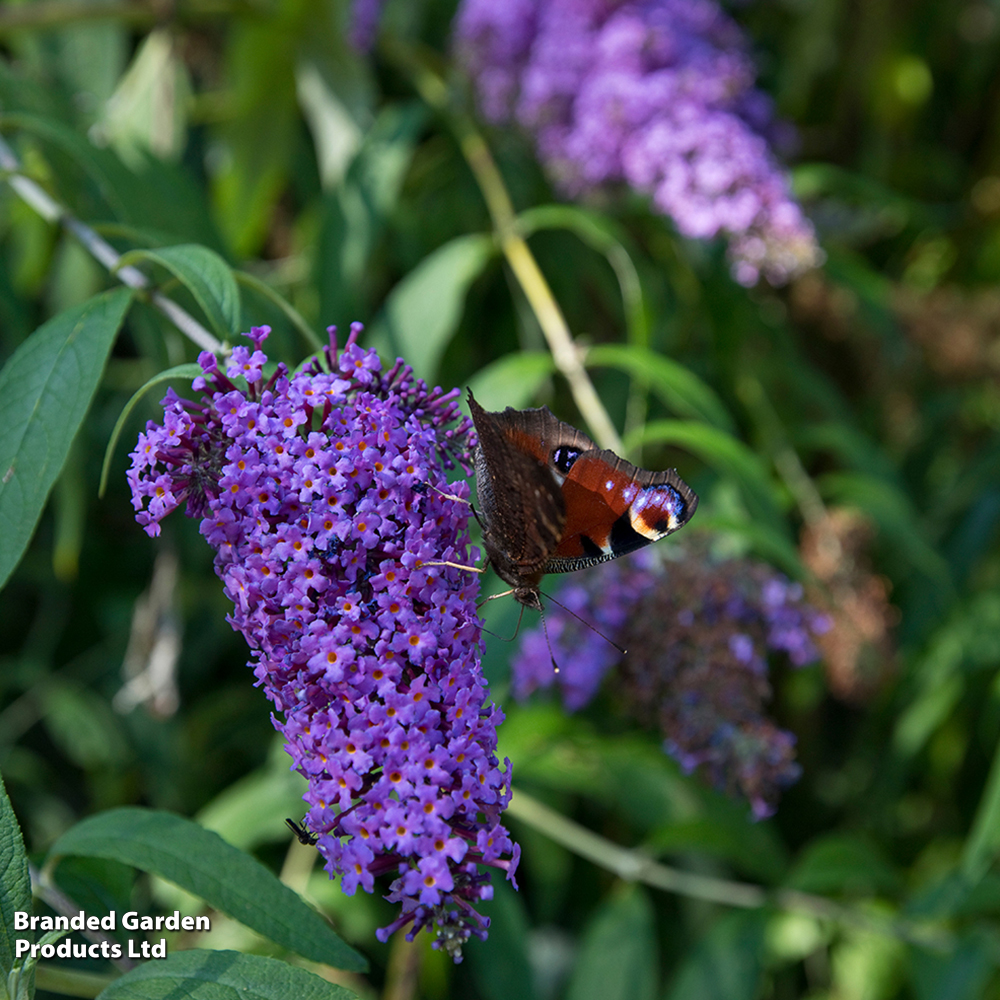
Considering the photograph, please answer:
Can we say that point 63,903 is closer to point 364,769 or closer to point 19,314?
point 364,769

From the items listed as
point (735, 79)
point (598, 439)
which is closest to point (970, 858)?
point (598, 439)

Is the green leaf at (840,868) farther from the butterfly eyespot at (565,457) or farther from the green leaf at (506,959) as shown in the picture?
the butterfly eyespot at (565,457)

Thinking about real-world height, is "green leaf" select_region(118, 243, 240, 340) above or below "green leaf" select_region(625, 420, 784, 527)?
above

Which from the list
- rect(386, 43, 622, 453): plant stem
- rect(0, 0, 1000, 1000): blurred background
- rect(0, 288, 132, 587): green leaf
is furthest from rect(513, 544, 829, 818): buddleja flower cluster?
rect(0, 288, 132, 587): green leaf

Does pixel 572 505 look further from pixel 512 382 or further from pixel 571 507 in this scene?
pixel 512 382

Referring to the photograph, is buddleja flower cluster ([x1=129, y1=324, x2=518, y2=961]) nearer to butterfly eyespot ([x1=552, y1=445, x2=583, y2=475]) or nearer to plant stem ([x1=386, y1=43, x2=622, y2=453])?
butterfly eyespot ([x1=552, y1=445, x2=583, y2=475])

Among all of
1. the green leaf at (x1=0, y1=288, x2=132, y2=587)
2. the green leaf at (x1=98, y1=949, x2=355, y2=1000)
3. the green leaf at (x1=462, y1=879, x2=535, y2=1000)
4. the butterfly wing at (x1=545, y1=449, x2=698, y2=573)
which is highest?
the green leaf at (x1=0, y1=288, x2=132, y2=587)
